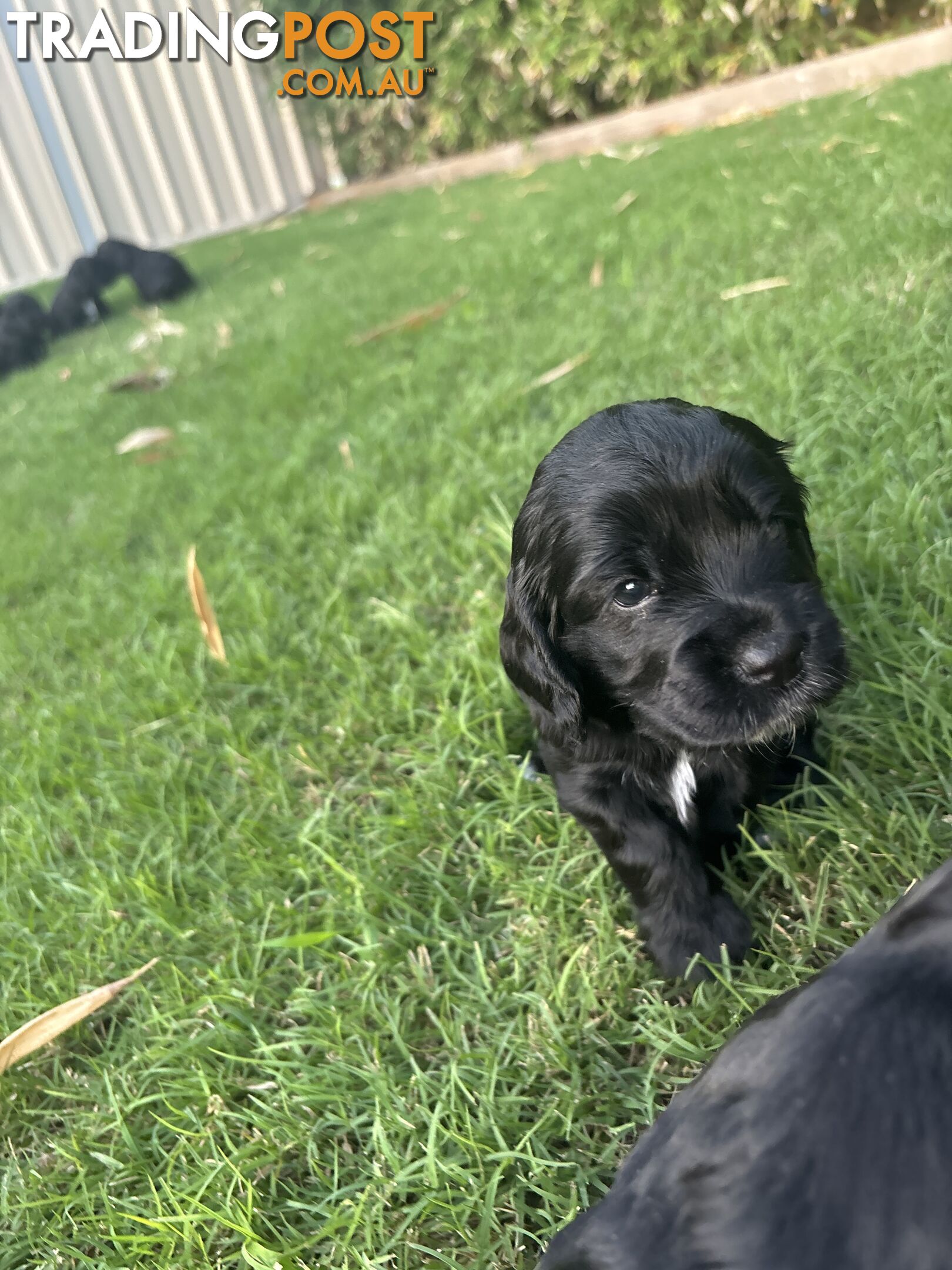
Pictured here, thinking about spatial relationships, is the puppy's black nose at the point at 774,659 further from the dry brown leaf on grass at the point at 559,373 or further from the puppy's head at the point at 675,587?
the dry brown leaf on grass at the point at 559,373

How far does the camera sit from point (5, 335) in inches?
281

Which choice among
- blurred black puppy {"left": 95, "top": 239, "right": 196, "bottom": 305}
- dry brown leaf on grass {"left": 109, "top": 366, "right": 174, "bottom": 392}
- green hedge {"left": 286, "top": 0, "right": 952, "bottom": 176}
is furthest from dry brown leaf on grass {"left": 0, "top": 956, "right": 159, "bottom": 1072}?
green hedge {"left": 286, "top": 0, "right": 952, "bottom": 176}

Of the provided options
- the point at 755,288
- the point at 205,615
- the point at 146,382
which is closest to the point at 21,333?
the point at 146,382

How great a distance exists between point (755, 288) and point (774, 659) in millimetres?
2662

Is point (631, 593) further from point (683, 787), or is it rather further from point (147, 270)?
point (147, 270)

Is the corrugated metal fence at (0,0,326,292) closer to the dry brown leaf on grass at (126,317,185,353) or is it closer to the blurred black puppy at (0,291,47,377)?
the blurred black puppy at (0,291,47,377)

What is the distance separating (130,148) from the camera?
434 inches

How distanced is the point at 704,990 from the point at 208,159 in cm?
1284

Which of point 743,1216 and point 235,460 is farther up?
point 743,1216

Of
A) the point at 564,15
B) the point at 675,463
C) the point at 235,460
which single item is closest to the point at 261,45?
the point at 564,15

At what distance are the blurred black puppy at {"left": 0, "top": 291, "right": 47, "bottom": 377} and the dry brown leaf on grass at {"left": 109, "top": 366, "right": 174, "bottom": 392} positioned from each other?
8.11 feet

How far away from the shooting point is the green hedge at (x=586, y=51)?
752cm

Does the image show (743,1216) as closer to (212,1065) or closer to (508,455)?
(212,1065)

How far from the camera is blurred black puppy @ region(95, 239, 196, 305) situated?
761 centimetres
